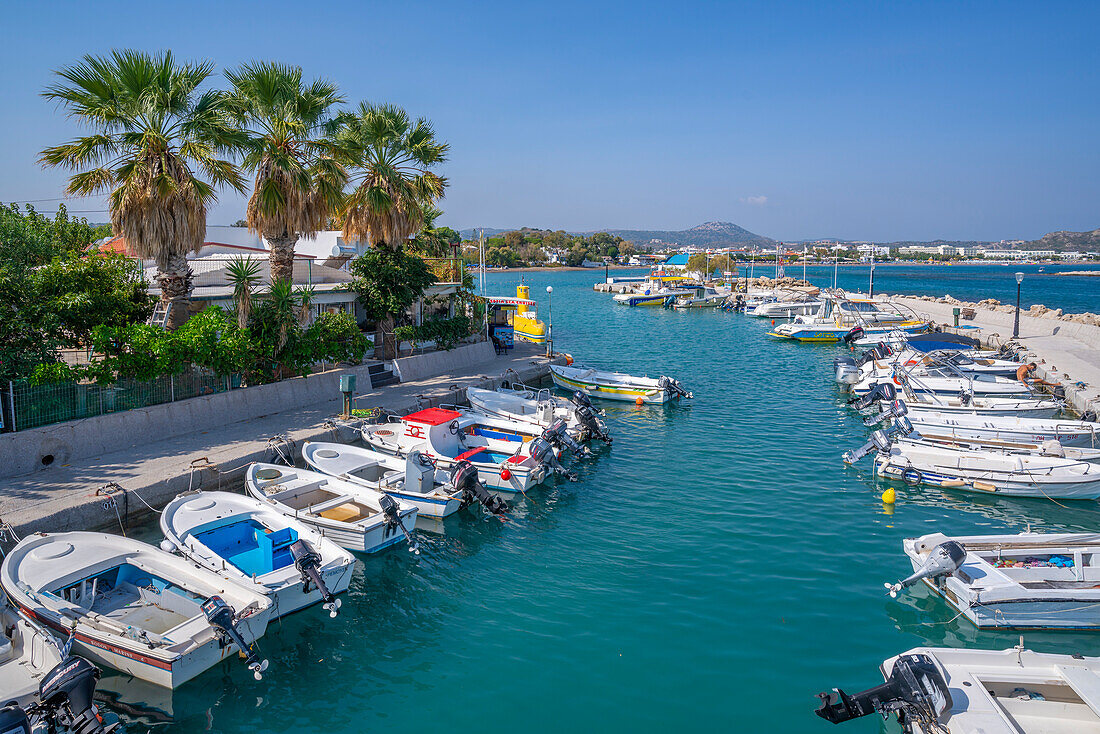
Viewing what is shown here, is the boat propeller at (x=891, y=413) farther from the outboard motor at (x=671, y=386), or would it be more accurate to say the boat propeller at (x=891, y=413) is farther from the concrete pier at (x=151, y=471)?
the concrete pier at (x=151, y=471)

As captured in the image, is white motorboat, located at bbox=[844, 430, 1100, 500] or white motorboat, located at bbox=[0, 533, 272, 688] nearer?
white motorboat, located at bbox=[0, 533, 272, 688]

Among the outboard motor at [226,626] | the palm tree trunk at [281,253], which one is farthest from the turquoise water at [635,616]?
the palm tree trunk at [281,253]

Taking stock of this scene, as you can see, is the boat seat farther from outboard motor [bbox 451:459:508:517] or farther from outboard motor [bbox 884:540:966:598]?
outboard motor [bbox 884:540:966:598]

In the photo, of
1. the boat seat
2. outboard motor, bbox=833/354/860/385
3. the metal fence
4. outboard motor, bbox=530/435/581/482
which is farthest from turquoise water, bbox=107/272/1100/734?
outboard motor, bbox=833/354/860/385

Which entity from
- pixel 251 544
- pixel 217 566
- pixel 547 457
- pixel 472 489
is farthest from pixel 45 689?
pixel 547 457

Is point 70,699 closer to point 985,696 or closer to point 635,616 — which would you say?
point 635,616

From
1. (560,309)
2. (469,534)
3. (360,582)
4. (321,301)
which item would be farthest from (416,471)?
(560,309)

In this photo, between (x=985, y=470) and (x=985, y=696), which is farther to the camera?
(x=985, y=470)
